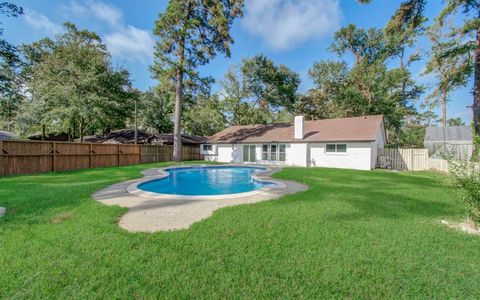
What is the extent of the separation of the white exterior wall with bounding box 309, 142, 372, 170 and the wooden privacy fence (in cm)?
229

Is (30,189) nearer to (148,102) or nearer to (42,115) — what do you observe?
(42,115)

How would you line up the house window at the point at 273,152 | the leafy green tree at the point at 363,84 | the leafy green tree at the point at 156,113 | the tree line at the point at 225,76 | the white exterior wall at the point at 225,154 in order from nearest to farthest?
the tree line at the point at 225,76 → the house window at the point at 273,152 → the white exterior wall at the point at 225,154 → the leafy green tree at the point at 363,84 → the leafy green tree at the point at 156,113

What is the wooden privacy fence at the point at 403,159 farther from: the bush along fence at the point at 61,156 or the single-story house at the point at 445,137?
the bush along fence at the point at 61,156

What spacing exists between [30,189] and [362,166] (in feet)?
59.7

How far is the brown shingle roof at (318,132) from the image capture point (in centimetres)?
1659

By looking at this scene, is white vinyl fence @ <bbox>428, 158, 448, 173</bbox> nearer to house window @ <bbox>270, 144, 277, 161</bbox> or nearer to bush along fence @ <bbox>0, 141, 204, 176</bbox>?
house window @ <bbox>270, 144, 277, 161</bbox>

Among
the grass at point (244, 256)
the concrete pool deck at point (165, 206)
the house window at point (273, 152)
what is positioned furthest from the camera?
the house window at point (273, 152)

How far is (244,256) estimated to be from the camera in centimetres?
310

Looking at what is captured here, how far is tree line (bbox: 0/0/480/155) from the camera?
11.3m

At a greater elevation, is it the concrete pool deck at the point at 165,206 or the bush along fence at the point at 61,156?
the bush along fence at the point at 61,156

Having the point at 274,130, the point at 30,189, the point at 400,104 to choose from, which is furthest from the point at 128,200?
the point at 400,104

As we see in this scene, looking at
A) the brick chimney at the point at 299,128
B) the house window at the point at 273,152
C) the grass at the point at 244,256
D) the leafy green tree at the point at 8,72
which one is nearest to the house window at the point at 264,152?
the house window at the point at 273,152

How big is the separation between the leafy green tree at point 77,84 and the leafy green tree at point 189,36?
629 centimetres

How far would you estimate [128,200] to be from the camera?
6.30 m
